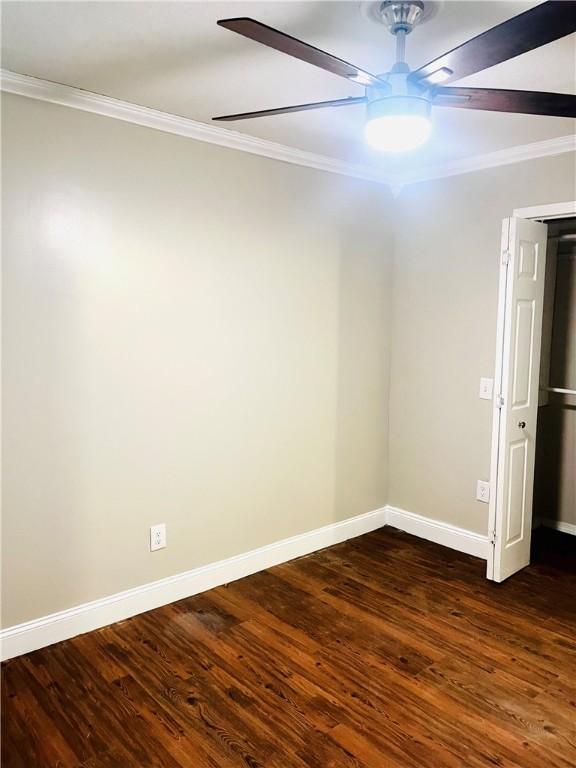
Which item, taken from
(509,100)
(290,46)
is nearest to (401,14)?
(509,100)

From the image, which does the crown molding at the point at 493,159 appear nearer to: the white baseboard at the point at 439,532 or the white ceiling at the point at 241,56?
the white ceiling at the point at 241,56

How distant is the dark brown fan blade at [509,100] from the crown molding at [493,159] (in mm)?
1572

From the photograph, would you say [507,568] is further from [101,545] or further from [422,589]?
[101,545]

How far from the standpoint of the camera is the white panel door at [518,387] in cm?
323

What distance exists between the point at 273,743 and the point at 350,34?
242cm

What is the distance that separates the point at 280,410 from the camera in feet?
11.6

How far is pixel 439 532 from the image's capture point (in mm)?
3979

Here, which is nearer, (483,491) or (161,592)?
(161,592)

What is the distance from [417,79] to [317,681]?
7.33 feet

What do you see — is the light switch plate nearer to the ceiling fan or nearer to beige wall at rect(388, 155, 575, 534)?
beige wall at rect(388, 155, 575, 534)

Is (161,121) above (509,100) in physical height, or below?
above

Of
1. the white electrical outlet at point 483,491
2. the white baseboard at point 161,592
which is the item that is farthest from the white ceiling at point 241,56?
the white baseboard at point 161,592

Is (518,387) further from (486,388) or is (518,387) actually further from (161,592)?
(161,592)

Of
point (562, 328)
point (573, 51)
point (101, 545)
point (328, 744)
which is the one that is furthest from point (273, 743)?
point (562, 328)
